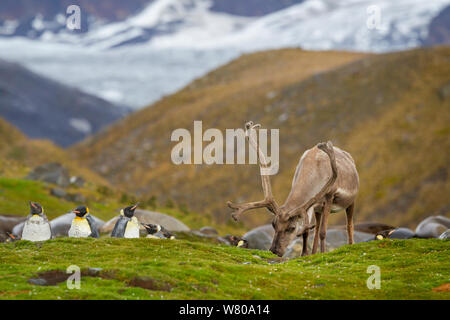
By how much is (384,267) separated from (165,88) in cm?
10286

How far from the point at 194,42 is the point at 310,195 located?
152260mm

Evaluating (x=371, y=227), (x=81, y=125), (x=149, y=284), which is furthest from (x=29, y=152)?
(x=81, y=125)

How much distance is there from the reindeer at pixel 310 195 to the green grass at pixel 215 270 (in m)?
0.88

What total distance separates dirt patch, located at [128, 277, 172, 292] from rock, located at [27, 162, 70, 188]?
89.3 ft

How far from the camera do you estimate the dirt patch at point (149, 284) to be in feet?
42.8

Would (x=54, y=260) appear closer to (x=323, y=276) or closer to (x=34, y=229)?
(x=34, y=229)

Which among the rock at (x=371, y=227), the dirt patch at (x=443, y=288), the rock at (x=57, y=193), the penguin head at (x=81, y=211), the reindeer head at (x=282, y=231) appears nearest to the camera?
the dirt patch at (x=443, y=288)

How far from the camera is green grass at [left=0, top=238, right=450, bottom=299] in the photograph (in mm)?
12844

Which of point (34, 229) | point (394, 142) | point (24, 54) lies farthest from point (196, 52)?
point (34, 229)

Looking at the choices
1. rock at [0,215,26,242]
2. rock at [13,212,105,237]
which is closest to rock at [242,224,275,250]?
rock at [13,212,105,237]

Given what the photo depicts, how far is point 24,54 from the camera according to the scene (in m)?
140

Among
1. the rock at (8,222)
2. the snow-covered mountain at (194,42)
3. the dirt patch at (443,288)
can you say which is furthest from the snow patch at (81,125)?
the dirt patch at (443,288)

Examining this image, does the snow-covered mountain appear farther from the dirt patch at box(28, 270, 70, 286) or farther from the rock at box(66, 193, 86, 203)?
the dirt patch at box(28, 270, 70, 286)

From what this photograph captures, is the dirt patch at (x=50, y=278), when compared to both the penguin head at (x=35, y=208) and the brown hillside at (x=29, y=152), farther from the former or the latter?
the brown hillside at (x=29, y=152)
